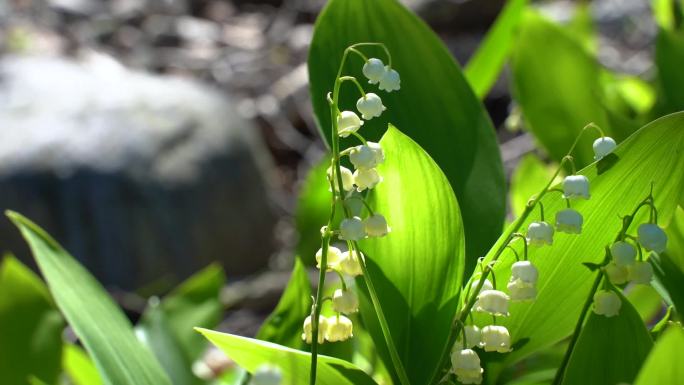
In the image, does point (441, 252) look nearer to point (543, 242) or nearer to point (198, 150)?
point (543, 242)

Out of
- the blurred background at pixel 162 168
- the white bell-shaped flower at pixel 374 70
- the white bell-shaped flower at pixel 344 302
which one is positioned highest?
the white bell-shaped flower at pixel 374 70

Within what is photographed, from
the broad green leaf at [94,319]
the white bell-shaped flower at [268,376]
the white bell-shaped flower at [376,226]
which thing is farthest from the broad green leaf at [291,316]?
the white bell-shaped flower at [268,376]

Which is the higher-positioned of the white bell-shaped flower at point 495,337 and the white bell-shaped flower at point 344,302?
the white bell-shaped flower at point 344,302

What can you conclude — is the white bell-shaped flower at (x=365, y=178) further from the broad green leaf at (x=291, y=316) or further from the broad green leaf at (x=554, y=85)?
the broad green leaf at (x=554, y=85)

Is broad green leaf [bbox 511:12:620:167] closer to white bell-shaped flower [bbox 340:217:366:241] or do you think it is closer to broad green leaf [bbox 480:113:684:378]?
broad green leaf [bbox 480:113:684:378]

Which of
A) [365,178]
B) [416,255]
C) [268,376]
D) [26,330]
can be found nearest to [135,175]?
[26,330]

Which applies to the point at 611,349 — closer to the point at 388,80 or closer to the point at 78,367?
the point at 388,80

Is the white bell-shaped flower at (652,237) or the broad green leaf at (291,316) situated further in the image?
the broad green leaf at (291,316)
